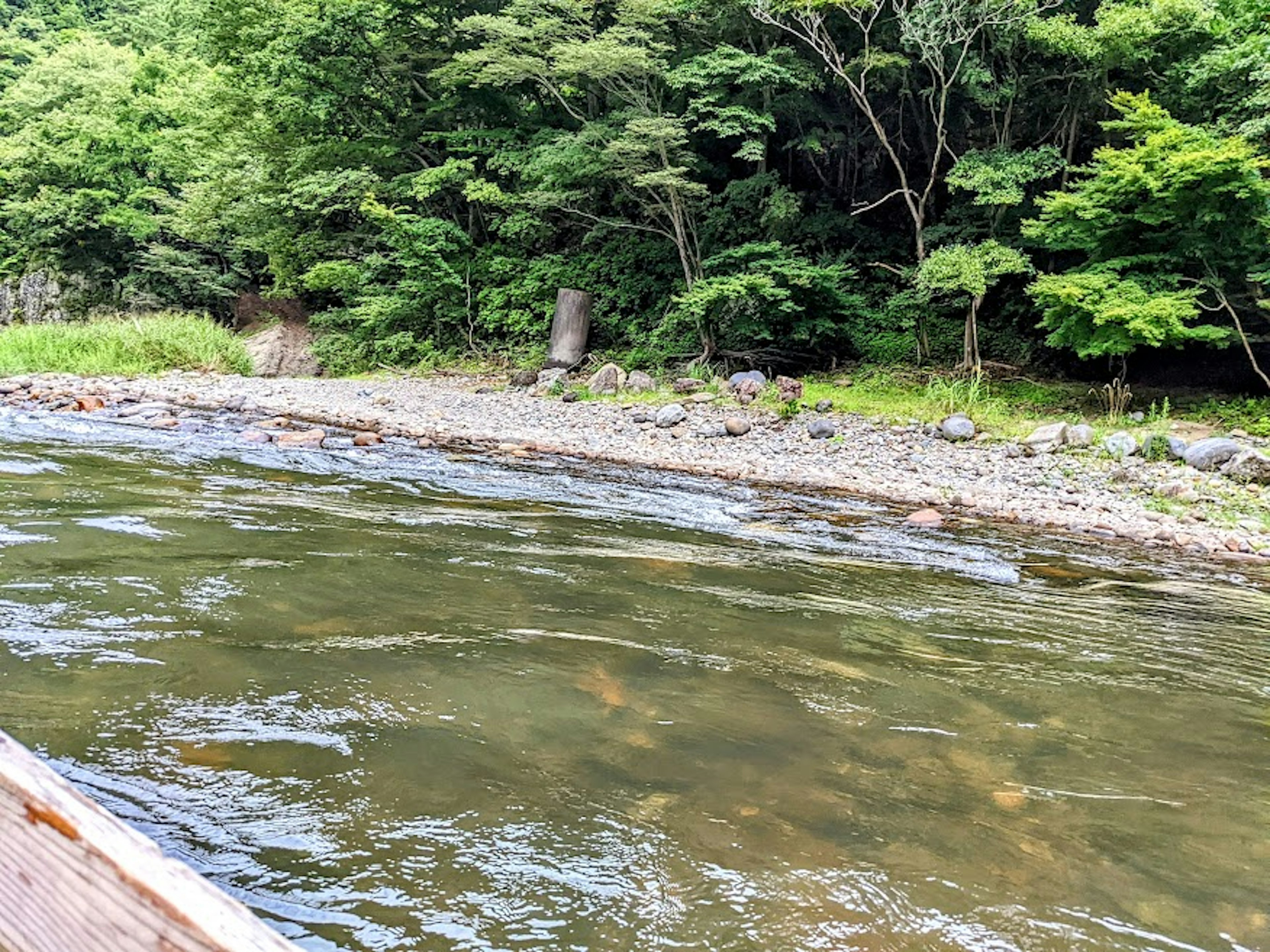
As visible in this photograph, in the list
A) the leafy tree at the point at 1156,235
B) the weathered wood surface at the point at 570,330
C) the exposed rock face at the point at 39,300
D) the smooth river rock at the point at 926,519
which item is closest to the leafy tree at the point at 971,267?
the leafy tree at the point at 1156,235

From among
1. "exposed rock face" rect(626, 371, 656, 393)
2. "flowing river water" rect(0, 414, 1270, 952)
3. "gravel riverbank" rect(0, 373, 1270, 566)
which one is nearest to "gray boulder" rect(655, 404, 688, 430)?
"gravel riverbank" rect(0, 373, 1270, 566)

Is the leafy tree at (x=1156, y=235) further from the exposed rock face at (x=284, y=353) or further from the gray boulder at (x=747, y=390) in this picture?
the exposed rock face at (x=284, y=353)

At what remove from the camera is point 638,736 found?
2.28 metres

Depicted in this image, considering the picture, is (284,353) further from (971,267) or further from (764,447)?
(971,267)

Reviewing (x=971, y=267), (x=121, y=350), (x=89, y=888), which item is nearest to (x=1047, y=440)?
(x=971, y=267)

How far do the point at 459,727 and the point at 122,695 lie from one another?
94cm

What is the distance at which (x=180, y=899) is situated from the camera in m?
0.66

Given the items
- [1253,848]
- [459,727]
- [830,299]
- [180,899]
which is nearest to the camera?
[180,899]

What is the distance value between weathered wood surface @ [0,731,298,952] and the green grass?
14082 mm

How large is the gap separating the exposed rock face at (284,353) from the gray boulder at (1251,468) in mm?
14730

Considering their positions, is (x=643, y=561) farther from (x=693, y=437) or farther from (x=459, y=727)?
(x=693, y=437)

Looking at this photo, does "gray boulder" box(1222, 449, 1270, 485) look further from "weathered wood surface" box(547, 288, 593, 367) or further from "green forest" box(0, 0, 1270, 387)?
"weathered wood surface" box(547, 288, 593, 367)

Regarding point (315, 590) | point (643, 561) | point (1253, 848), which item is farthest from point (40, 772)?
point (643, 561)

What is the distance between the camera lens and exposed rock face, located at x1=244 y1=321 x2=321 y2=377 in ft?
52.5
